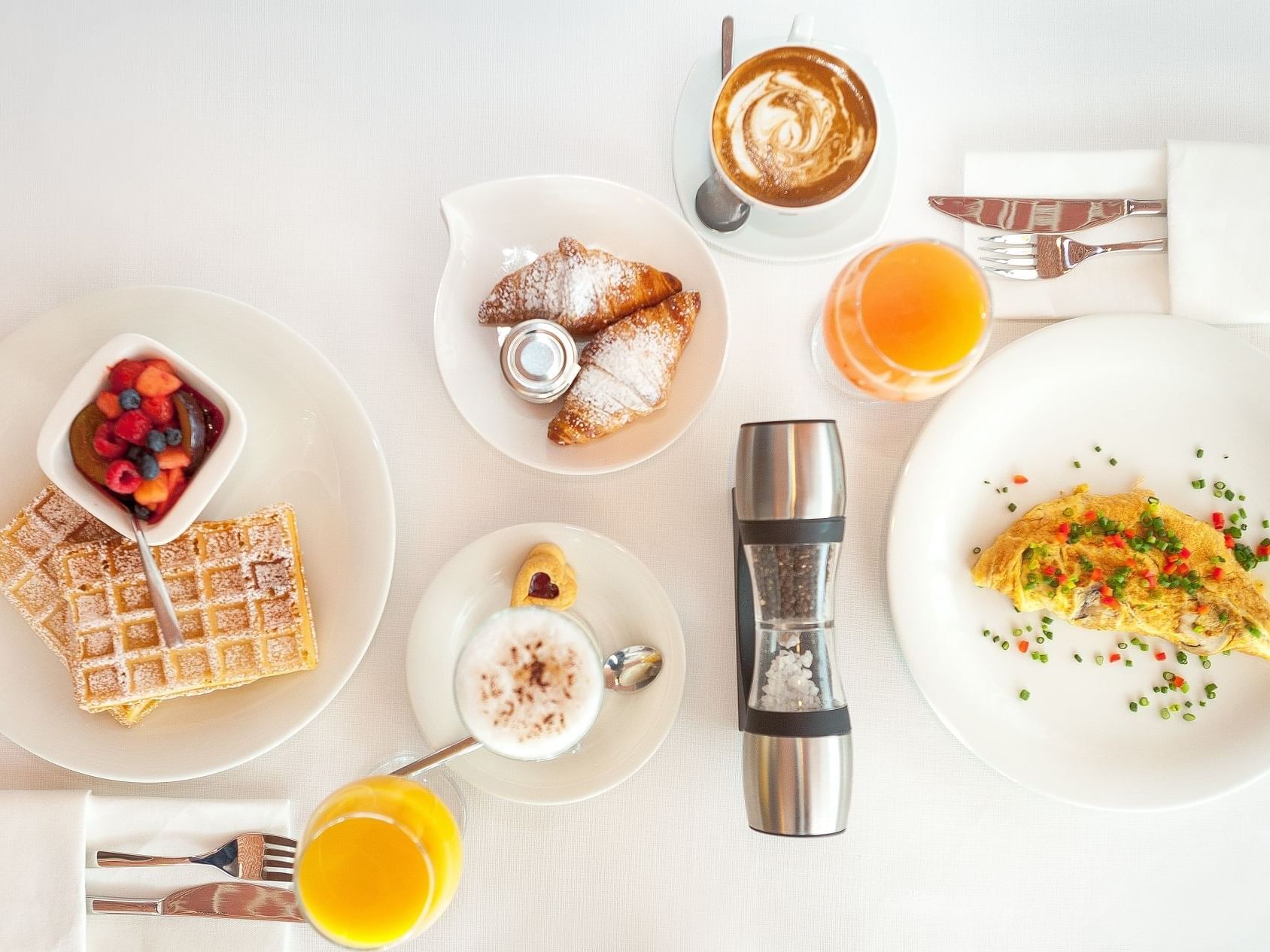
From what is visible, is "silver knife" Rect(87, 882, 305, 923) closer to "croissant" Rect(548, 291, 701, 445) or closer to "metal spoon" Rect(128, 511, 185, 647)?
"metal spoon" Rect(128, 511, 185, 647)

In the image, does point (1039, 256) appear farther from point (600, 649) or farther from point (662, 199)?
point (600, 649)

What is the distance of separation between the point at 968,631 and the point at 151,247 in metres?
1.46

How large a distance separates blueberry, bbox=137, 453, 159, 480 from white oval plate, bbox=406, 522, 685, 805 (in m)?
0.40

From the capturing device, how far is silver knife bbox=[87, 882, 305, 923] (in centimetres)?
121

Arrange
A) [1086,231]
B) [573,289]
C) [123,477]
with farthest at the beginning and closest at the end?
[1086,231], [573,289], [123,477]

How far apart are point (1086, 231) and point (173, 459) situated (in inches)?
55.5

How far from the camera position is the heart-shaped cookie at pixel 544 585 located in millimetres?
1144

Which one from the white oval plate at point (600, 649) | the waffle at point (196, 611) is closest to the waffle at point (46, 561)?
the waffle at point (196, 611)

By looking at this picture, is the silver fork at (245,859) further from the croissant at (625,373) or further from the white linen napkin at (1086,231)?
the white linen napkin at (1086,231)

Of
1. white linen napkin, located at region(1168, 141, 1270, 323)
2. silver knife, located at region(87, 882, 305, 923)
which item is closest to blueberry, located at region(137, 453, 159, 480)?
silver knife, located at region(87, 882, 305, 923)

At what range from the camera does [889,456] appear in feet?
4.23

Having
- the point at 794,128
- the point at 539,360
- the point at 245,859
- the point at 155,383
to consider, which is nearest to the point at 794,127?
the point at 794,128

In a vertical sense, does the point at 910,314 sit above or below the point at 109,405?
above

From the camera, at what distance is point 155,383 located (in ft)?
3.52
